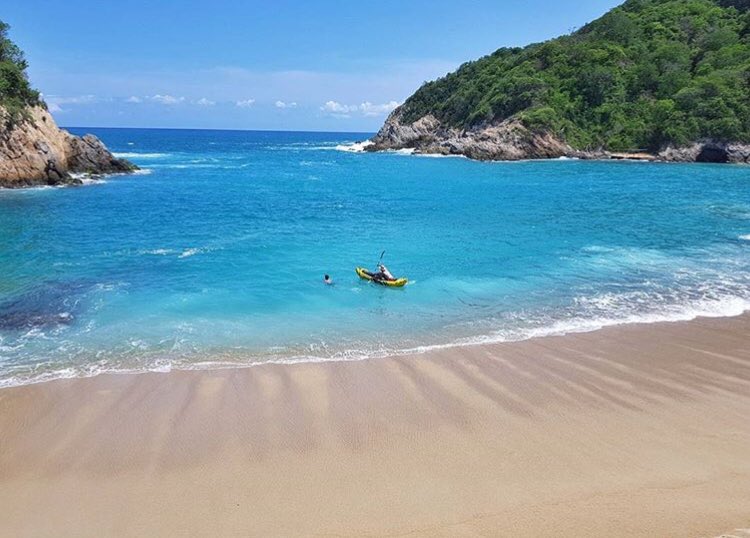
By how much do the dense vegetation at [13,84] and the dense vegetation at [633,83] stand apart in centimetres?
6732

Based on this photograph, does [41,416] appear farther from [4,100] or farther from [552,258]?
[4,100]

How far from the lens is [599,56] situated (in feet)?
308

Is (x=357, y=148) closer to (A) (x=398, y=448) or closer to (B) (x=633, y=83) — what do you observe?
(B) (x=633, y=83)

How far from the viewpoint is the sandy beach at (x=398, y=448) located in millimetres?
8227

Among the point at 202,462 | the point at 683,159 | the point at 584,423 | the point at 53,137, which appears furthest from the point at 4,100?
the point at 683,159

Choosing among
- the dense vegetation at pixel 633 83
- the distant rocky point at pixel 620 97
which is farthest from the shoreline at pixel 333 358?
the dense vegetation at pixel 633 83

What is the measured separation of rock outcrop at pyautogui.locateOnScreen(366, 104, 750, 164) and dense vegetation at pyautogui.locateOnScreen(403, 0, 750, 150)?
145 centimetres

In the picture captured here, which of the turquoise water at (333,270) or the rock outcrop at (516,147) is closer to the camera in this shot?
the turquoise water at (333,270)

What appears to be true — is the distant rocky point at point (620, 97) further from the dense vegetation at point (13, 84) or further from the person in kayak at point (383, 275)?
the person in kayak at point (383, 275)

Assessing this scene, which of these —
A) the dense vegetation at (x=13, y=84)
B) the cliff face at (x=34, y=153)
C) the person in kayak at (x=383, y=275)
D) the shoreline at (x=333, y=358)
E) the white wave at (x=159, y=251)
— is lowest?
the shoreline at (x=333, y=358)

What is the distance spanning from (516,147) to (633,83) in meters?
25.5

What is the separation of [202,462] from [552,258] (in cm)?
2025

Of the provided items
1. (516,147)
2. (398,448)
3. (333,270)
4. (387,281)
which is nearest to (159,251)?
(333,270)

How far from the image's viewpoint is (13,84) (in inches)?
1998
